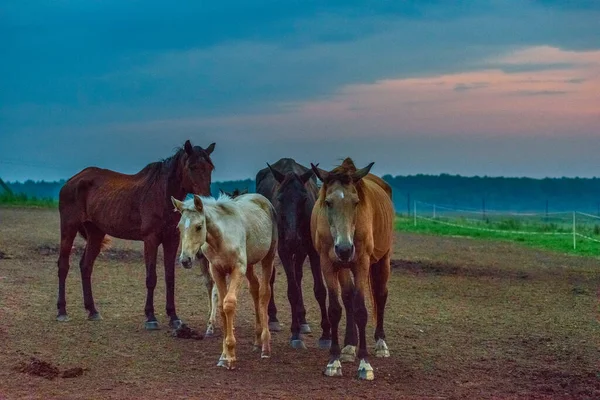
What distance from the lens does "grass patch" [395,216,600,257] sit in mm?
25958

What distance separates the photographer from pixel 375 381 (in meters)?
8.24

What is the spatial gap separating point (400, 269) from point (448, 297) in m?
4.11

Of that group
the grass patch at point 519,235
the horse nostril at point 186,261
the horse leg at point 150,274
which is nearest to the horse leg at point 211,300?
the horse leg at point 150,274

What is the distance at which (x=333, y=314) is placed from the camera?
877 centimetres

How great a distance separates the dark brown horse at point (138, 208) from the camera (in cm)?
1077

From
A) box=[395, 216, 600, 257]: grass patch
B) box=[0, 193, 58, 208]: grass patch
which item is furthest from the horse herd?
box=[0, 193, 58, 208]: grass patch

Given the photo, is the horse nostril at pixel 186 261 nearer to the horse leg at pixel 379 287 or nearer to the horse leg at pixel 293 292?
the horse leg at pixel 293 292

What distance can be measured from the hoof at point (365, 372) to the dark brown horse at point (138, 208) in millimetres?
3148

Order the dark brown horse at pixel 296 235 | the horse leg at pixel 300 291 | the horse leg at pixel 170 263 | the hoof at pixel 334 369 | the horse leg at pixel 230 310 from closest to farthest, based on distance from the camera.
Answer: the hoof at pixel 334 369
the horse leg at pixel 230 310
the dark brown horse at pixel 296 235
the horse leg at pixel 300 291
the horse leg at pixel 170 263

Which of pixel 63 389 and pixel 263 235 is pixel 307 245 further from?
pixel 63 389

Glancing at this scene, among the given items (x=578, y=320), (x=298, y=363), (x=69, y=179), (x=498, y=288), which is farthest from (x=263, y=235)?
(x=498, y=288)

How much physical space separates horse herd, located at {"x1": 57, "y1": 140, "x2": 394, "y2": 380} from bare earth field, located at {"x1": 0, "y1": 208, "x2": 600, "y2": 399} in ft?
1.24

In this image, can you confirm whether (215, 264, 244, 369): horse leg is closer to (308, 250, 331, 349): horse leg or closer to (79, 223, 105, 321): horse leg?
(308, 250, 331, 349): horse leg

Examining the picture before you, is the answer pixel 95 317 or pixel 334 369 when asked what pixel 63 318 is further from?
pixel 334 369
